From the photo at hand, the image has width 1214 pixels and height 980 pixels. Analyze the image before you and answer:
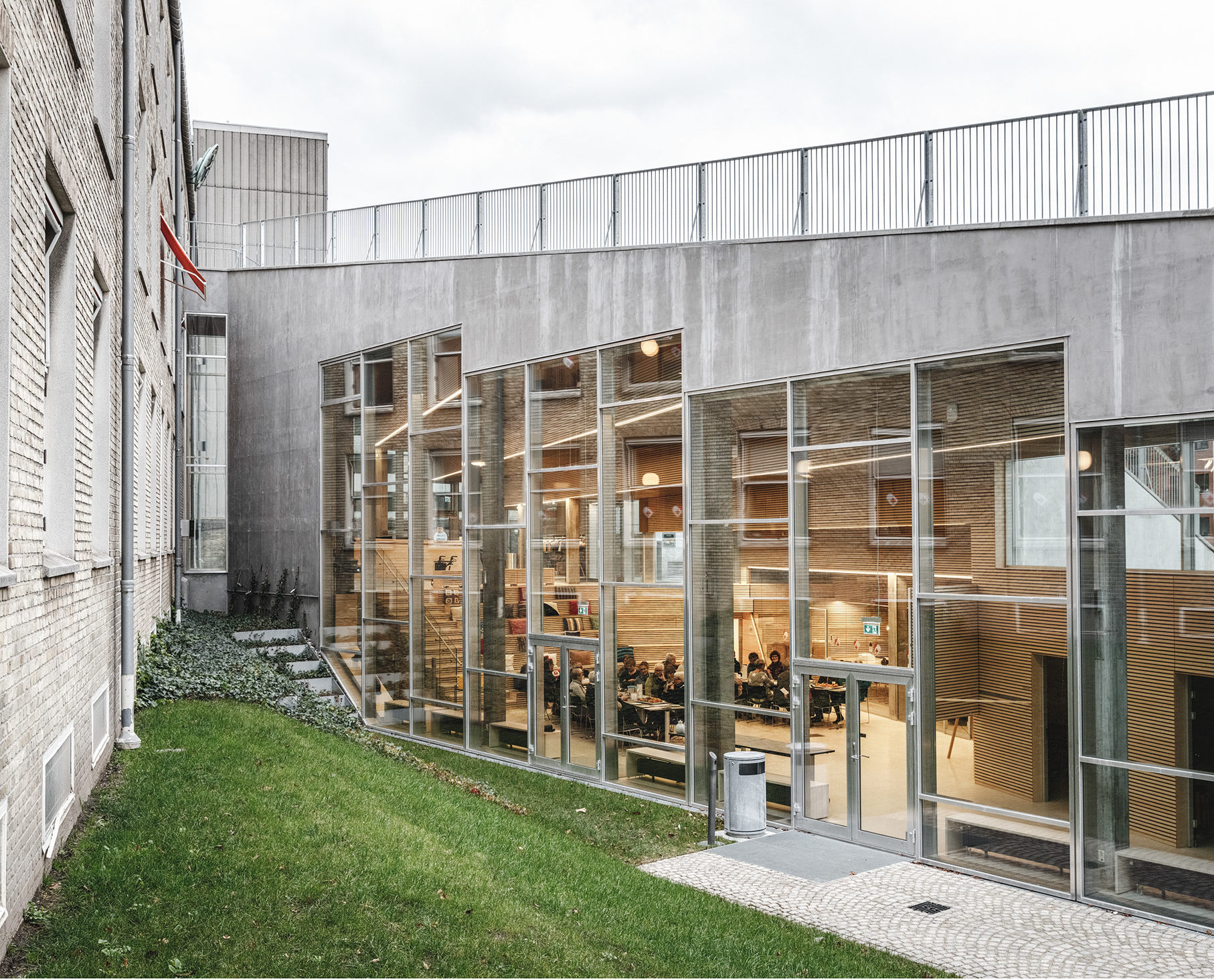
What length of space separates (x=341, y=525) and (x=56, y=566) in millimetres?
16458

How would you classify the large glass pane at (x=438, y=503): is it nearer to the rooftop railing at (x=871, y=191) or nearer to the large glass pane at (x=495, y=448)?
the large glass pane at (x=495, y=448)

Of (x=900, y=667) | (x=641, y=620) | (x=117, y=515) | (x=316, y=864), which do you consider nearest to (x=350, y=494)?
(x=641, y=620)

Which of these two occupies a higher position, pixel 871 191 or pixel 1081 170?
pixel 871 191

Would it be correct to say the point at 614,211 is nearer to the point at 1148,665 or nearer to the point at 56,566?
the point at 1148,665

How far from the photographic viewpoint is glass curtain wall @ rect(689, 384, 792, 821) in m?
14.8

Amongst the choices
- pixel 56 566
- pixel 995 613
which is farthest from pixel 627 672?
pixel 56 566

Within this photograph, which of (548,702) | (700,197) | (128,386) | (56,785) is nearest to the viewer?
(56,785)

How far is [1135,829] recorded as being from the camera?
11008 millimetres

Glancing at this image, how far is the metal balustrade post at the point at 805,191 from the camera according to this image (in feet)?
47.9

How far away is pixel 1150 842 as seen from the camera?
10891mm

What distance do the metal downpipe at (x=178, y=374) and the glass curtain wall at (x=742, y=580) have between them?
506 inches

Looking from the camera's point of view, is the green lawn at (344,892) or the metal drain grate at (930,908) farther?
the metal drain grate at (930,908)

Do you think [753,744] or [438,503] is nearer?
[753,744]

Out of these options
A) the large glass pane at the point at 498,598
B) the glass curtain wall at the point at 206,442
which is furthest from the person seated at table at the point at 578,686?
the glass curtain wall at the point at 206,442
